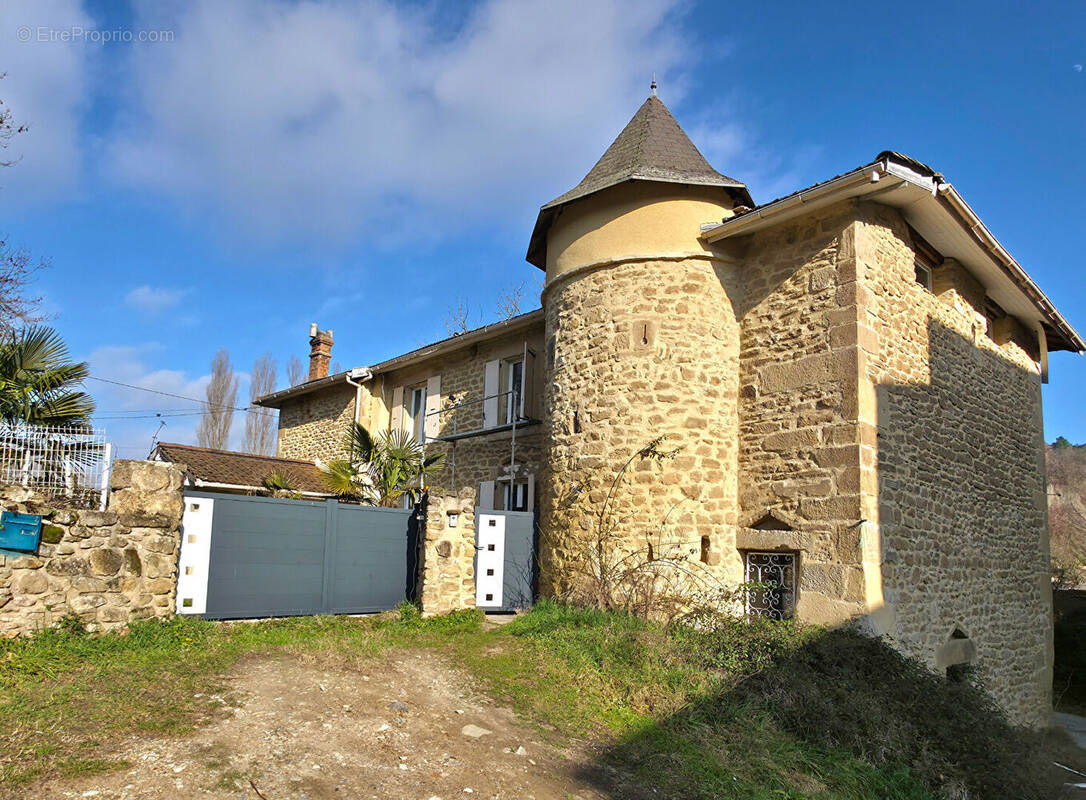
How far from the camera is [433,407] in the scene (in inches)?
585

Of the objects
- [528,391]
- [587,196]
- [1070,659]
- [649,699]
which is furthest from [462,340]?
[1070,659]

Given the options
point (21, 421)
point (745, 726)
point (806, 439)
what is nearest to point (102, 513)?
point (21, 421)

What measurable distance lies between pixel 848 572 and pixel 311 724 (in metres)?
5.66

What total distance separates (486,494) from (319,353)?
28.1 ft

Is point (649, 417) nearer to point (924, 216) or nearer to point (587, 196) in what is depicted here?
point (587, 196)

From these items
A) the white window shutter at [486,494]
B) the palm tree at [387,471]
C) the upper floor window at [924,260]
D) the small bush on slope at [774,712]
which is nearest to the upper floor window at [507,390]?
the white window shutter at [486,494]

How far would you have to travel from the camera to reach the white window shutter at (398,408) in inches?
619


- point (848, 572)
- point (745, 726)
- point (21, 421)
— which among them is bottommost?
point (745, 726)

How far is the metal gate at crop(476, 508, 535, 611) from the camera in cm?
993

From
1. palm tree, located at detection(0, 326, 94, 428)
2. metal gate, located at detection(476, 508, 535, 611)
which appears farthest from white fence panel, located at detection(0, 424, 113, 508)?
metal gate, located at detection(476, 508, 535, 611)

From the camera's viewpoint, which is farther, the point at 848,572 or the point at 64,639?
the point at 848,572

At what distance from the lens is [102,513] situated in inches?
273

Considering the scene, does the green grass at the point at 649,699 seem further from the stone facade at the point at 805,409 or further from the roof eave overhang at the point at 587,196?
the roof eave overhang at the point at 587,196

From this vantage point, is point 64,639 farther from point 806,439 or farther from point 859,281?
point 859,281
